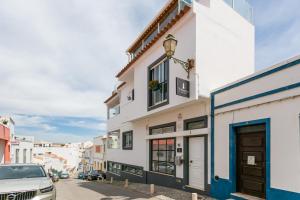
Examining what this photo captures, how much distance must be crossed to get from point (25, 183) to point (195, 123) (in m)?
6.95

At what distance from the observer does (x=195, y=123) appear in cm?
1140

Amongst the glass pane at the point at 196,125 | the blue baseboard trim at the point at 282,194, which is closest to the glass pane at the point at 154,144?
the glass pane at the point at 196,125

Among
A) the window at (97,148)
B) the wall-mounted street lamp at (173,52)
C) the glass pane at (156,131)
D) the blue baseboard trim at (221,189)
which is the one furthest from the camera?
the window at (97,148)

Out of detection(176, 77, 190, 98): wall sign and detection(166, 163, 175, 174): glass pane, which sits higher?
detection(176, 77, 190, 98): wall sign

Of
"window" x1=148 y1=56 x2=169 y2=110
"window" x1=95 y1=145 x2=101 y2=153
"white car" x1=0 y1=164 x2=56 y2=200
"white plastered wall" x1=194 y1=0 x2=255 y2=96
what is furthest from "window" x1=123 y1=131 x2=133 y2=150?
"window" x1=95 y1=145 x2=101 y2=153

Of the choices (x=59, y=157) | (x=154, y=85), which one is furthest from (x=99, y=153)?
(x=154, y=85)

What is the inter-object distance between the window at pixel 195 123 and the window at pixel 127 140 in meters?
7.93

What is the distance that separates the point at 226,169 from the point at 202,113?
8.26 feet

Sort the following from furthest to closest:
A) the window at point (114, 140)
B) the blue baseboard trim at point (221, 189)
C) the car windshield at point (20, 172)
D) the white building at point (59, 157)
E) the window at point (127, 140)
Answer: the white building at point (59, 157), the window at point (114, 140), the window at point (127, 140), the blue baseboard trim at point (221, 189), the car windshield at point (20, 172)

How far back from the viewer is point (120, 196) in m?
11.2

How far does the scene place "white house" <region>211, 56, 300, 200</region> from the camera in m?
6.88

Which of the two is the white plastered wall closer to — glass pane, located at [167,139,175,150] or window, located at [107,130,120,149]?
glass pane, located at [167,139,175,150]

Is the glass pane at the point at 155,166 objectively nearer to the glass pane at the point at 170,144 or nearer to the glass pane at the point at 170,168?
the glass pane at the point at 170,168

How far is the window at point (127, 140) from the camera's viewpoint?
19234 millimetres
